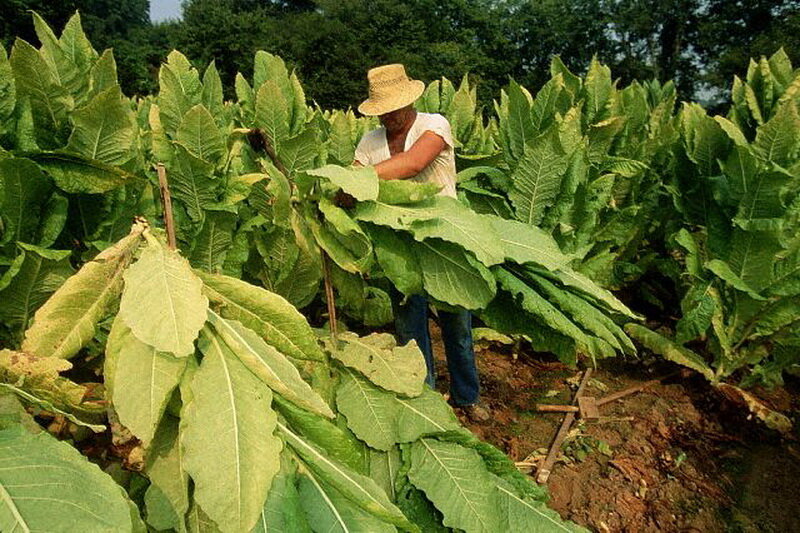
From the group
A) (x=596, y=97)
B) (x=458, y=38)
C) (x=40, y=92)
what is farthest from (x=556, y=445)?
(x=458, y=38)

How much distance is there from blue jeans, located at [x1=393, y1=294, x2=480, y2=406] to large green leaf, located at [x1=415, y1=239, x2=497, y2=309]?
1604 mm

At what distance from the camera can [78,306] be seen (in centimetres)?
104

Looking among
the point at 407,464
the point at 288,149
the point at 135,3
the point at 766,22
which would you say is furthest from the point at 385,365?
the point at 135,3

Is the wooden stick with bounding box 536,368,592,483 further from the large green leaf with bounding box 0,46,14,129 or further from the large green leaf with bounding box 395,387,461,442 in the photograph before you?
the large green leaf with bounding box 0,46,14,129

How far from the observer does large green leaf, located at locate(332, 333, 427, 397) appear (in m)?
1.54

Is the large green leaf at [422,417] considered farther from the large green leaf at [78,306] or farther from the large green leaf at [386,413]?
the large green leaf at [78,306]

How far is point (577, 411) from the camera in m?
3.45

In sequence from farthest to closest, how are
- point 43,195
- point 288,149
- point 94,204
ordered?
point 288,149 < point 94,204 < point 43,195

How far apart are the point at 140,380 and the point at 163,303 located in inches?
5.0

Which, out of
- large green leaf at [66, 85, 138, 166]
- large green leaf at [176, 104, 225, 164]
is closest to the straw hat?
large green leaf at [176, 104, 225, 164]

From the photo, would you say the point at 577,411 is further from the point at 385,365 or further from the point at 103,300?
the point at 103,300

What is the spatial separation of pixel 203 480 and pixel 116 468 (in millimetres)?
517

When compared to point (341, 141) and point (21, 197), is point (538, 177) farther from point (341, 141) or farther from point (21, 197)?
point (21, 197)

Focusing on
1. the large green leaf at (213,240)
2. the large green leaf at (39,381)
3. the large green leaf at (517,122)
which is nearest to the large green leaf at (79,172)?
the large green leaf at (39,381)
